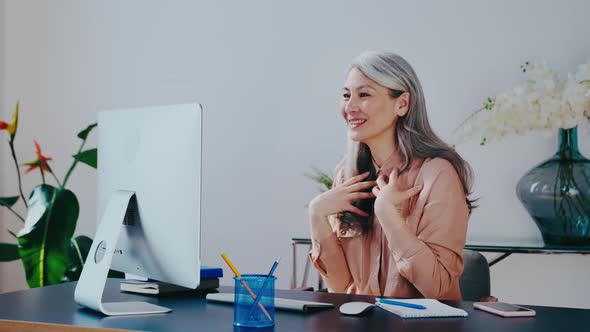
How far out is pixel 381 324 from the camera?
1441 mm

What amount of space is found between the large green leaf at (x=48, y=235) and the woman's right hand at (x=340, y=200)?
1.52 meters

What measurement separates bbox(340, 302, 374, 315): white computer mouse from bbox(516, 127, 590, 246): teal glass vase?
1.48m

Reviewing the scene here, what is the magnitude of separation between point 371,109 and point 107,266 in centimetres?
109

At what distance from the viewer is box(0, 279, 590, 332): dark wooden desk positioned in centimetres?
142

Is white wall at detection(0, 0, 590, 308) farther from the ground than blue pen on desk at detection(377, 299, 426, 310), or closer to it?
farther from the ground

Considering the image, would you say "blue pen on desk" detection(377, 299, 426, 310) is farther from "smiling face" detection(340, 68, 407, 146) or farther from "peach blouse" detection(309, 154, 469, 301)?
"smiling face" detection(340, 68, 407, 146)

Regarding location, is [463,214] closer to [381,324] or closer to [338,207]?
[338,207]

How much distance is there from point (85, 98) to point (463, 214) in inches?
102

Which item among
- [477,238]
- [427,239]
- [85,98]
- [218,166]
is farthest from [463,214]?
[85,98]

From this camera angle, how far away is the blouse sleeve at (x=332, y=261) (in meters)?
2.41

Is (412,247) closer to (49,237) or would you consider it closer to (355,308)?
(355,308)

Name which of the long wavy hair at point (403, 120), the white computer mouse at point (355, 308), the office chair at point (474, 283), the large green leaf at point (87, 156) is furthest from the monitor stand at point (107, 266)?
the large green leaf at point (87, 156)

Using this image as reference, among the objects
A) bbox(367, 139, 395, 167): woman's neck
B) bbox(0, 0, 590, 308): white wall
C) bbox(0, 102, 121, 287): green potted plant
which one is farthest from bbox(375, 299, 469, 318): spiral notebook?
bbox(0, 102, 121, 287): green potted plant

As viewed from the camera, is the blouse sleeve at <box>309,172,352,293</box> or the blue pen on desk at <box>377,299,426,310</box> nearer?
the blue pen on desk at <box>377,299,426,310</box>
